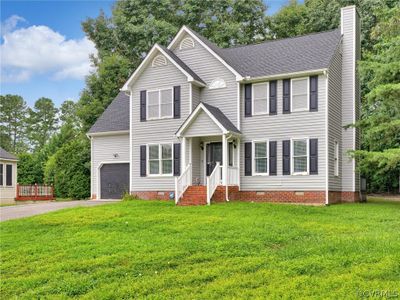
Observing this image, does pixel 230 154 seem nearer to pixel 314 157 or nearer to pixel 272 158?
pixel 272 158

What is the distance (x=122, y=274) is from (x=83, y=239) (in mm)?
3118

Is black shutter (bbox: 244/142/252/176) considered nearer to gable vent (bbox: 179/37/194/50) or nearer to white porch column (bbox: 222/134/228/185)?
white porch column (bbox: 222/134/228/185)

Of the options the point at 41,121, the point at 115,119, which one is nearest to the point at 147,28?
the point at 115,119

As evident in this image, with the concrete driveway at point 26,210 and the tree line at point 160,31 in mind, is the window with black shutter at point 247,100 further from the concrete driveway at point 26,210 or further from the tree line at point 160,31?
the tree line at point 160,31

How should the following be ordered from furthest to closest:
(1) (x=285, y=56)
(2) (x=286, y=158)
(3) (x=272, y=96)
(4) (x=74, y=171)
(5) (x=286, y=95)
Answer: (4) (x=74, y=171), (1) (x=285, y=56), (3) (x=272, y=96), (5) (x=286, y=95), (2) (x=286, y=158)

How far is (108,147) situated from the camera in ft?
80.3

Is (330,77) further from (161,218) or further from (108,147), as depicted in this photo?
(108,147)

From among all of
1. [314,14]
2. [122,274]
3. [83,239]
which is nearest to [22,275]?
[122,274]

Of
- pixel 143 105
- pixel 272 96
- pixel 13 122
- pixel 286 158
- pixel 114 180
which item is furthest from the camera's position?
pixel 13 122


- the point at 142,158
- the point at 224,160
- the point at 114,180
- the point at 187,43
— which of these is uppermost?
the point at 187,43

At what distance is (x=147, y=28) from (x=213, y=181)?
17.4 meters

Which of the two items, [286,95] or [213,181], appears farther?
[286,95]

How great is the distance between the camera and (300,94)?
1906cm

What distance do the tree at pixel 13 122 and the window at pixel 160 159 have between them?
48.1 m
